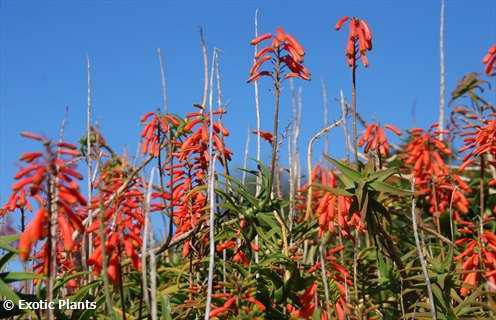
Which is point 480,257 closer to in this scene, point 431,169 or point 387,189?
point 387,189

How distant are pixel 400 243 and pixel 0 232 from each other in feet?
8.34

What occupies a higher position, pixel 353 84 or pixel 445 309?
pixel 353 84

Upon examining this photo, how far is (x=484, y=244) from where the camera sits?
132 inches

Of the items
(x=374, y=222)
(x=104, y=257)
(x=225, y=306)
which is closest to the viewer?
(x=104, y=257)

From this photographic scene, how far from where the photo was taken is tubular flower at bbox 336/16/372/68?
3.31m

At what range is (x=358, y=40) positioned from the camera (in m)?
3.34

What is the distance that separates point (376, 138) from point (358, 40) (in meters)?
0.69

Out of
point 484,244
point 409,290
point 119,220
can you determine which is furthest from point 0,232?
point 484,244

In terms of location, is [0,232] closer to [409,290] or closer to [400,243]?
[409,290]

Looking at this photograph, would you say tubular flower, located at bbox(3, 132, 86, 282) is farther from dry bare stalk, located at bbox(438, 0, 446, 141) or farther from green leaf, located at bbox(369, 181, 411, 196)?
dry bare stalk, located at bbox(438, 0, 446, 141)

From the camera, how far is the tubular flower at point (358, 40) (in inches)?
130

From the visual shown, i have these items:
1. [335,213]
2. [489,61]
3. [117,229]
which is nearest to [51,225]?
[117,229]

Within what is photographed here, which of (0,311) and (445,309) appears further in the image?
(445,309)

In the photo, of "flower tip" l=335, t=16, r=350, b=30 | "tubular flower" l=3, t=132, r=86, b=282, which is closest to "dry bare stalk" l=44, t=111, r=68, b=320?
"tubular flower" l=3, t=132, r=86, b=282
